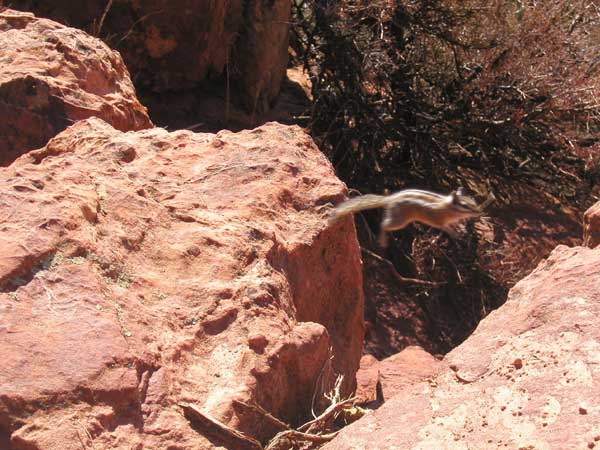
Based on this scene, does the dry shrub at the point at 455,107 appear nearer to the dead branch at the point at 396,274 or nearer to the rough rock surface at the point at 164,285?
the dead branch at the point at 396,274

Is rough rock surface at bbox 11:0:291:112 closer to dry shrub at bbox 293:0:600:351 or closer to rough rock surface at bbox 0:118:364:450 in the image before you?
dry shrub at bbox 293:0:600:351

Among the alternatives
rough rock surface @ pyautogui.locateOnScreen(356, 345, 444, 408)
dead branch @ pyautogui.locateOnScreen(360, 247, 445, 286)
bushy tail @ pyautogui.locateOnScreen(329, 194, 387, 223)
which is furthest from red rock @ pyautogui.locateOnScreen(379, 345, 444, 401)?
dead branch @ pyautogui.locateOnScreen(360, 247, 445, 286)

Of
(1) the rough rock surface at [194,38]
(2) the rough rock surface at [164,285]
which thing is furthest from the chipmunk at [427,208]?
(1) the rough rock surface at [194,38]

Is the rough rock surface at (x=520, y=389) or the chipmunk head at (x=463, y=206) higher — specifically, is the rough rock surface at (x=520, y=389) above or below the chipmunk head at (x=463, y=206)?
below

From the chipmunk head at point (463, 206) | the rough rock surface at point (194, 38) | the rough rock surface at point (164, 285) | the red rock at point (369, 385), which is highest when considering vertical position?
the rough rock surface at point (194, 38)

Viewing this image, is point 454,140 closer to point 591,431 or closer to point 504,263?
point 504,263

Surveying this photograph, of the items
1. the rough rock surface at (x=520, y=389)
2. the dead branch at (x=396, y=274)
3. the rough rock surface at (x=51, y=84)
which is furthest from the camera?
the dead branch at (x=396, y=274)

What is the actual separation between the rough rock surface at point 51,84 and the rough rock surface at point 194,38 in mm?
1352

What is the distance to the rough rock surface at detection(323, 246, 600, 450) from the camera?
2.22 m

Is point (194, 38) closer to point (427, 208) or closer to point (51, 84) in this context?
point (51, 84)

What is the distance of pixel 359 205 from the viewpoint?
2.97m

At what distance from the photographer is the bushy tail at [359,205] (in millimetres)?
2789

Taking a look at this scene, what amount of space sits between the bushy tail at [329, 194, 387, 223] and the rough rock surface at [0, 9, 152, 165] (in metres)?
1.13

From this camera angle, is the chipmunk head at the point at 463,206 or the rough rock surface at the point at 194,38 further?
the rough rock surface at the point at 194,38
